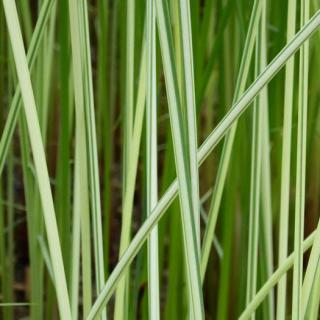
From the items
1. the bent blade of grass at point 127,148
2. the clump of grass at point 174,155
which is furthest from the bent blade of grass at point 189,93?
the bent blade of grass at point 127,148

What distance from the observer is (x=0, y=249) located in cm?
82

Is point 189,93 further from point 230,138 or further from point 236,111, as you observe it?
point 230,138

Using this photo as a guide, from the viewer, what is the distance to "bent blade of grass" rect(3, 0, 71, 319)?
440 millimetres

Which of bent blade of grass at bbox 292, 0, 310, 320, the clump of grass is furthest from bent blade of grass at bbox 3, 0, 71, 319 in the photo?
bent blade of grass at bbox 292, 0, 310, 320

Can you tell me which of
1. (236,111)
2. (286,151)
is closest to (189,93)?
(236,111)

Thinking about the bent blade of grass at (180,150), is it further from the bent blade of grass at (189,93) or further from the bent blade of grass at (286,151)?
the bent blade of grass at (286,151)

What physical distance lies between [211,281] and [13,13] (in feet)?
1.88

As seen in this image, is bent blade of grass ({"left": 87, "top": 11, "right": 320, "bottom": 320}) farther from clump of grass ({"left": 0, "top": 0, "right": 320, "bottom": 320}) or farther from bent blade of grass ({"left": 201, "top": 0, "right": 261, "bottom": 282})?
bent blade of grass ({"left": 201, "top": 0, "right": 261, "bottom": 282})

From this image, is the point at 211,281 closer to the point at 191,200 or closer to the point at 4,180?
the point at 4,180

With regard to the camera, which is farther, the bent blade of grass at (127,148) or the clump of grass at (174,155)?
the bent blade of grass at (127,148)

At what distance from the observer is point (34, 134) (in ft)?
1.47

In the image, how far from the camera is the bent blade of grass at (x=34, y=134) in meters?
0.44

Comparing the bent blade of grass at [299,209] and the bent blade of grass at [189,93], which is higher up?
the bent blade of grass at [189,93]

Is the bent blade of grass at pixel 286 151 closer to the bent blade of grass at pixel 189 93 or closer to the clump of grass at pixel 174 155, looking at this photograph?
the clump of grass at pixel 174 155
